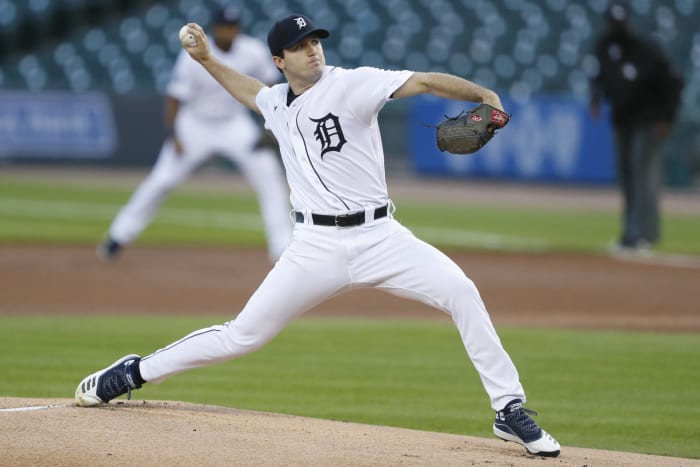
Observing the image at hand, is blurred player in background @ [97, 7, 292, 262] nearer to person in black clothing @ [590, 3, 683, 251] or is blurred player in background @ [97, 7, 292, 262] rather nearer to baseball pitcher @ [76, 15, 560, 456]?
person in black clothing @ [590, 3, 683, 251]

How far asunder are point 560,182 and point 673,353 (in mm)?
15361

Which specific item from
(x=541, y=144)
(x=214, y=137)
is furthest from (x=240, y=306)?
(x=541, y=144)

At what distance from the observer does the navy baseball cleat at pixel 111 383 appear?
5633mm

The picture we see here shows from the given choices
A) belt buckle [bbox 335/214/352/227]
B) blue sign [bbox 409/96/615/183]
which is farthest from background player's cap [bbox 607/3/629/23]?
belt buckle [bbox 335/214/352/227]

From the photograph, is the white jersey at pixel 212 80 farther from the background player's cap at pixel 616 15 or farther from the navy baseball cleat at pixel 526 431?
the navy baseball cleat at pixel 526 431

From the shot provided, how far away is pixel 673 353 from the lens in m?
8.63

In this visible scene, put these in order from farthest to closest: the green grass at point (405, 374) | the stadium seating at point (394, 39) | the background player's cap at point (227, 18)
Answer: the stadium seating at point (394, 39), the background player's cap at point (227, 18), the green grass at point (405, 374)

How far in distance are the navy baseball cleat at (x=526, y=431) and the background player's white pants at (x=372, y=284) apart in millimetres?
50

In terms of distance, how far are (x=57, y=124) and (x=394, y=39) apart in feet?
25.7

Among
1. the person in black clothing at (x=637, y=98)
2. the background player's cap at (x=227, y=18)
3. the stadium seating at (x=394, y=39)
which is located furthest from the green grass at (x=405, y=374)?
the stadium seating at (x=394, y=39)

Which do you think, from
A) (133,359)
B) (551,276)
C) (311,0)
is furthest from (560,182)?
(133,359)

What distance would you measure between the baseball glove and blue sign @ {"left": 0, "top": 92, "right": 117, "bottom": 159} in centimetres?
2072

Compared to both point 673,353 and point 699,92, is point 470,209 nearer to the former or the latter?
point 699,92

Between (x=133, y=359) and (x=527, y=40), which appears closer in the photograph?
(x=133, y=359)
